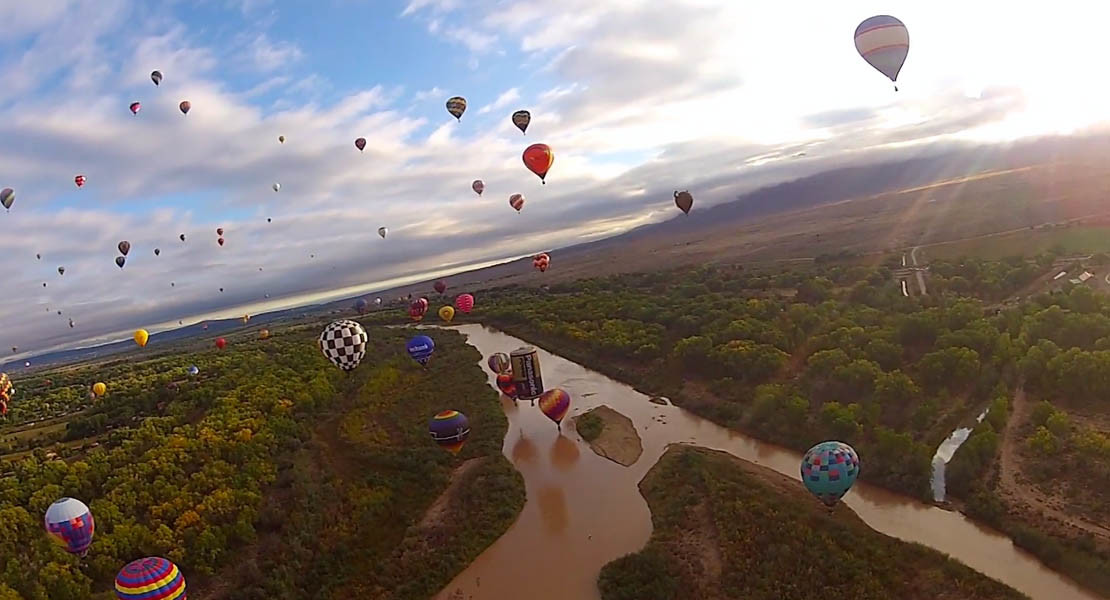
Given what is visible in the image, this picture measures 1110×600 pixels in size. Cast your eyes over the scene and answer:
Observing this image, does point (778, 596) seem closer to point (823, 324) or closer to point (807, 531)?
point (807, 531)

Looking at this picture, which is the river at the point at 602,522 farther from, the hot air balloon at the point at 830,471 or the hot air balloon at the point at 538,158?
the hot air balloon at the point at 538,158

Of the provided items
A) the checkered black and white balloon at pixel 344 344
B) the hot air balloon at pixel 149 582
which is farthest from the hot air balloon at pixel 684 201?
the hot air balloon at pixel 149 582

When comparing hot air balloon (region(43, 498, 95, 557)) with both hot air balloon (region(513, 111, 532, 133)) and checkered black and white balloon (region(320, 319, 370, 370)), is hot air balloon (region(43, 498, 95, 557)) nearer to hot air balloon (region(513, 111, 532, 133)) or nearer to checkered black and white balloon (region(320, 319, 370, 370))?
checkered black and white balloon (region(320, 319, 370, 370))

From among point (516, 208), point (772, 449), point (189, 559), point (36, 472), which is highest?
point (516, 208)

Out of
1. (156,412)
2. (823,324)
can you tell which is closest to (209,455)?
(156,412)

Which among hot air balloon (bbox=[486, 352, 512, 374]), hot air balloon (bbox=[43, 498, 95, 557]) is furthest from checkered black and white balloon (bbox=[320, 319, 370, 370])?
hot air balloon (bbox=[43, 498, 95, 557])
